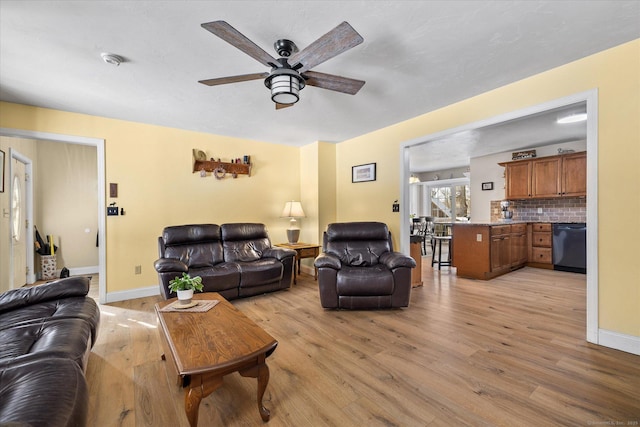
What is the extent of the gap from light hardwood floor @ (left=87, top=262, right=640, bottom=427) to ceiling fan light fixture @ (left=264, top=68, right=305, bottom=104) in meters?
2.02

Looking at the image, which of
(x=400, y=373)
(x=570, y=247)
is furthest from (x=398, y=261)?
(x=570, y=247)

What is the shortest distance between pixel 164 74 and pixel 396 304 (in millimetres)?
3339

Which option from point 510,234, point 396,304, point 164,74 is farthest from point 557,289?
point 164,74

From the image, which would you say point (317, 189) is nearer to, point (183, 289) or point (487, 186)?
point (183, 289)

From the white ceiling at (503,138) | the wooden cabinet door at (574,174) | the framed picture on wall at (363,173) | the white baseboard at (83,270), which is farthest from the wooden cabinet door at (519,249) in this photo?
the white baseboard at (83,270)

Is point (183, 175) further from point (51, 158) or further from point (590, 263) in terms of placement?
point (590, 263)

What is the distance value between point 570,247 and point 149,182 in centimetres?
718

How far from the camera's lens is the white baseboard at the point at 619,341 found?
2.20 meters

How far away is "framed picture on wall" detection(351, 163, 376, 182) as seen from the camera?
455 centimetres

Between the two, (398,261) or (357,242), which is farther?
(357,242)

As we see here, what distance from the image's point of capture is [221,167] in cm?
456

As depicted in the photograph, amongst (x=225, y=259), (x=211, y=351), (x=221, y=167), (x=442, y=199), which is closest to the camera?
(x=211, y=351)

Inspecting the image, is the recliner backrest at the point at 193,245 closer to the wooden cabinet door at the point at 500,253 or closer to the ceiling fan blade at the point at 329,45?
the ceiling fan blade at the point at 329,45

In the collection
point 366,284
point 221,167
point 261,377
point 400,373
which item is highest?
point 221,167
